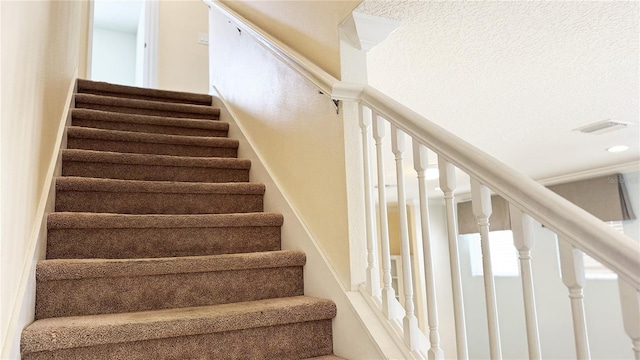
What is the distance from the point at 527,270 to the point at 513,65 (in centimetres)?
130

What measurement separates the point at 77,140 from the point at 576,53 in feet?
7.93

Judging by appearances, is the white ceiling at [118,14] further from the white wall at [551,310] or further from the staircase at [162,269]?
the white wall at [551,310]

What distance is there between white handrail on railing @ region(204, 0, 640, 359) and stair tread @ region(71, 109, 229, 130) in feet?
5.01

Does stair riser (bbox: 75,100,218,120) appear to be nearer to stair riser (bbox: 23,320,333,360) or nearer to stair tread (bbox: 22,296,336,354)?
stair tread (bbox: 22,296,336,354)

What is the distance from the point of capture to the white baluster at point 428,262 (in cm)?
111

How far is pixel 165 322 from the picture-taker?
1279mm

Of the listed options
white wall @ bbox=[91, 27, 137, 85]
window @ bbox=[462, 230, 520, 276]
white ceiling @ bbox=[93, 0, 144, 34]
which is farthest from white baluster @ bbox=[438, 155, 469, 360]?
white wall @ bbox=[91, 27, 137, 85]

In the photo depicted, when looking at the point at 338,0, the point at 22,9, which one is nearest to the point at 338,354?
the point at 338,0

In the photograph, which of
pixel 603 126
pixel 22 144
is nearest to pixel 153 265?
pixel 22 144

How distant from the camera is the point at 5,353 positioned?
1.00 meters

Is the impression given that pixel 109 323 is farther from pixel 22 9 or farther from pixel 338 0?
pixel 338 0

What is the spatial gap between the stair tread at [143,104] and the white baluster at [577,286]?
2762 millimetres

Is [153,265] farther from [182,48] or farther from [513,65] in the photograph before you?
[182,48]

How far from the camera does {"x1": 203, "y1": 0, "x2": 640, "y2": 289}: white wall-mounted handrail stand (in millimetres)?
688
